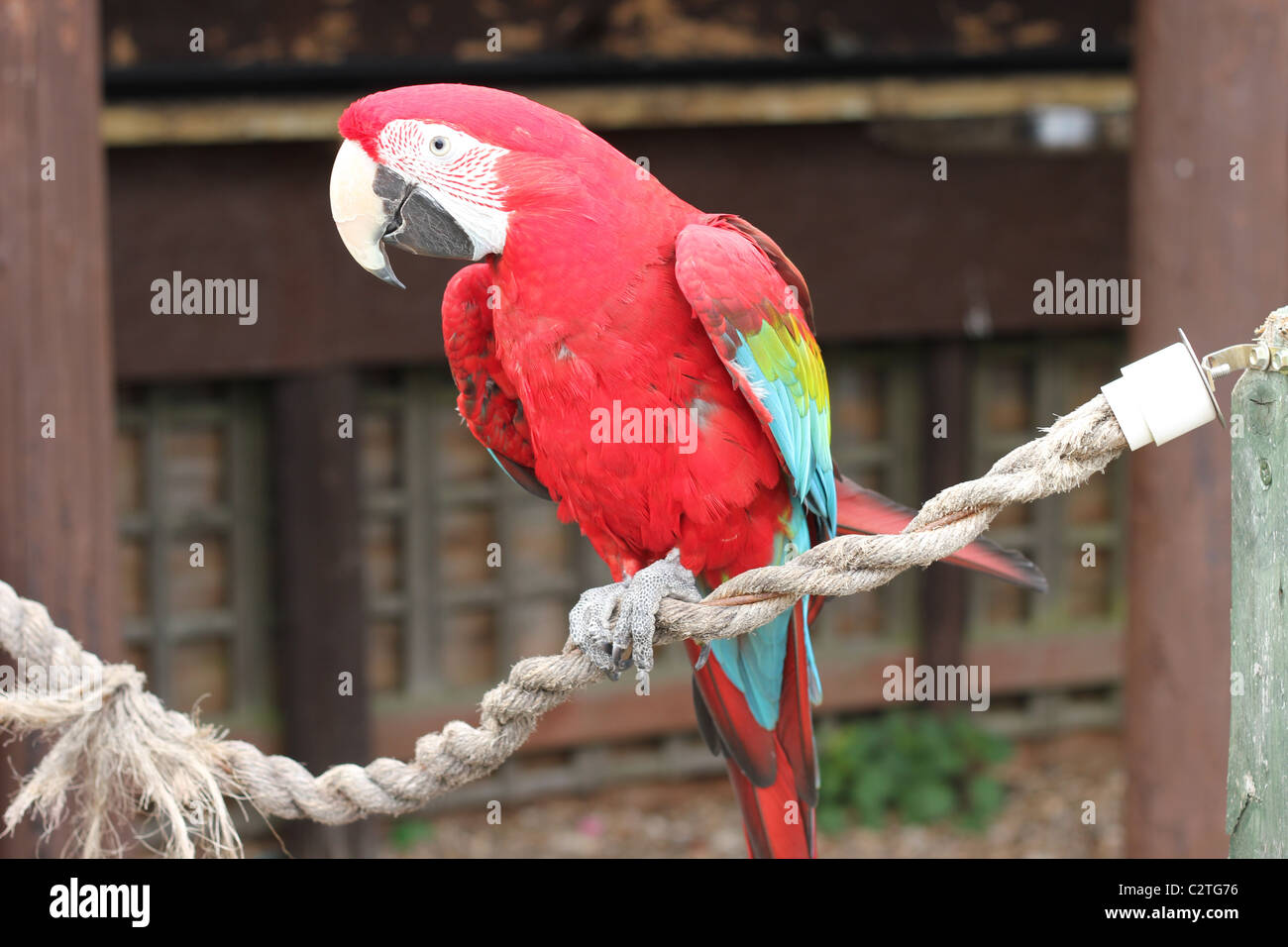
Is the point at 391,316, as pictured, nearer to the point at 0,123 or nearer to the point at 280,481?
the point at 280,481

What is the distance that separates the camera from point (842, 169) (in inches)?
133

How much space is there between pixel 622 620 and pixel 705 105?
200cm

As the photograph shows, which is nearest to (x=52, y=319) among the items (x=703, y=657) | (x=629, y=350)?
(x=629, y=350)

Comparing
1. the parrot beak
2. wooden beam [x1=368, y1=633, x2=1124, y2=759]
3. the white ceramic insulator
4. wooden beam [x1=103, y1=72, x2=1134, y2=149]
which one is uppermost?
wooden beam [x1=103, y1=72, x2=1134, y2=149]

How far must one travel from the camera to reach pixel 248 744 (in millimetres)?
1492

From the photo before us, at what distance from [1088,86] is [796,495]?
2.36m

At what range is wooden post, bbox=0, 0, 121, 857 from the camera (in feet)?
6.32

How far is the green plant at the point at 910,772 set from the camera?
383cm

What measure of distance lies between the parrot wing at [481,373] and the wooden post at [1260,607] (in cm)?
89

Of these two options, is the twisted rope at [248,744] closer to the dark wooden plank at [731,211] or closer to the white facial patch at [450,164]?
the white facial patch at [450,164]

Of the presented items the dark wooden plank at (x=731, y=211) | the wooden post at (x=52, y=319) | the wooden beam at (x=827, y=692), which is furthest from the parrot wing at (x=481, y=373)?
the wooden beam at (x=827, y=692)

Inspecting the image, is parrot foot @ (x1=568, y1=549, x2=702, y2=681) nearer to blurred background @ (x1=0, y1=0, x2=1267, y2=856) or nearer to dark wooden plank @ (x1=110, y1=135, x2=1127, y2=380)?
blurred background @ (x1=0, y1=0, x2=1267, y2=856)

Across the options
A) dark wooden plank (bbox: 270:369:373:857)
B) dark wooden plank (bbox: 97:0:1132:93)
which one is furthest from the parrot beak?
dark wooden plank (bbox: 270:369:373:857)

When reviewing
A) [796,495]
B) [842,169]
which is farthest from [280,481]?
[796,495]
